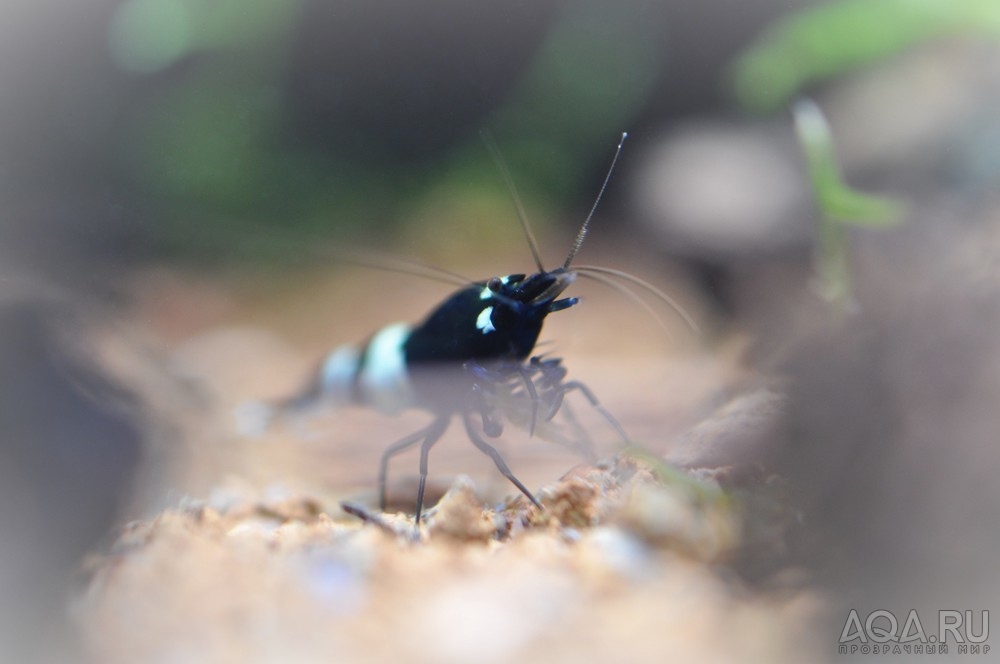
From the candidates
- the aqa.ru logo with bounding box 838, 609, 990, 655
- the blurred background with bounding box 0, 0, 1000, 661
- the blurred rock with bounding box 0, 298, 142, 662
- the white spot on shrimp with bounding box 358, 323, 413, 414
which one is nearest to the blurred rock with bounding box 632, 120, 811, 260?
the blurred background with bounding box 0, 0, 1000, 661

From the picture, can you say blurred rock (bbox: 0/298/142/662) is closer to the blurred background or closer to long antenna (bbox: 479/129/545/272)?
the blurred background

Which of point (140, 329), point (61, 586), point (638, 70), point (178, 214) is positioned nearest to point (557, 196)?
point (638, 70)

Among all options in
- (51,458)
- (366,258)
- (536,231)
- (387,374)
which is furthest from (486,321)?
(366,258)

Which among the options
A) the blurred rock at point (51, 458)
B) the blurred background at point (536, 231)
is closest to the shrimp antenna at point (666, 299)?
the blurred background at point (536, 231)

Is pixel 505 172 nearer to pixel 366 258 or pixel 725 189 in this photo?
pixel 366 258

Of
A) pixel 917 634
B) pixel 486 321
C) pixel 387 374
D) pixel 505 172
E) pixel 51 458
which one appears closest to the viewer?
pixel 917 634
